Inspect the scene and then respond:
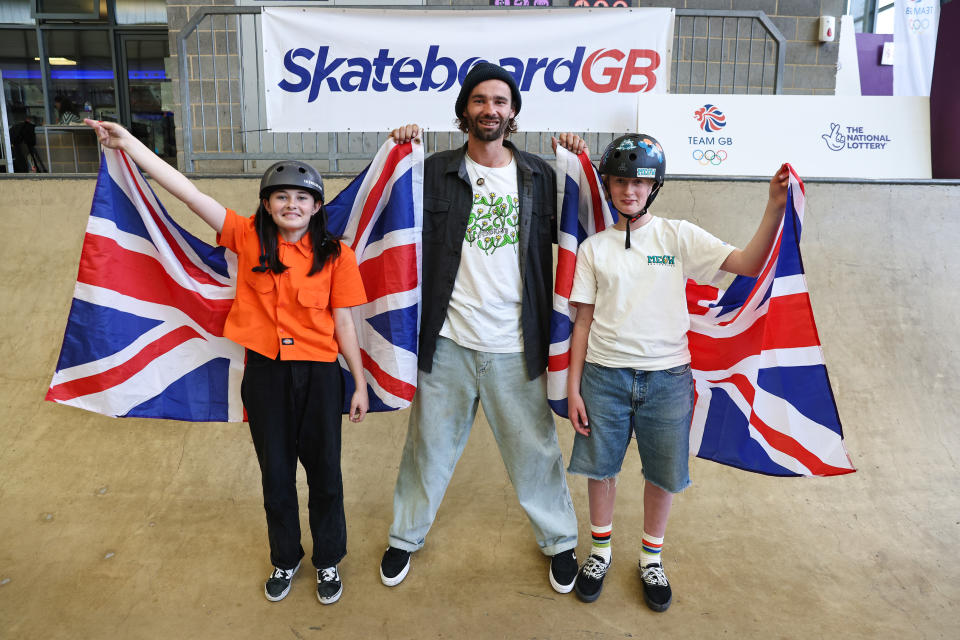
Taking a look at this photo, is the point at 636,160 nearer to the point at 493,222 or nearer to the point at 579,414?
the point at 493,222

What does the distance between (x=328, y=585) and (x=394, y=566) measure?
286 millimetres

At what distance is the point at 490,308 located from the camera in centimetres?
248

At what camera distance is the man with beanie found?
2480 mm

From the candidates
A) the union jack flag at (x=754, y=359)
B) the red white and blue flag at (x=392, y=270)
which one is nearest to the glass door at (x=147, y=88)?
the red white and blue flag at (x=392, y=270)

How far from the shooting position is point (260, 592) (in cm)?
266

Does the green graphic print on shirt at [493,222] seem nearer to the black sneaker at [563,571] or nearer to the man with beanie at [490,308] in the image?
the man with beanie at [490,308]

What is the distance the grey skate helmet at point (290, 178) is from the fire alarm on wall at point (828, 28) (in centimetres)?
670

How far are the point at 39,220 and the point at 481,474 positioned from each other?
11.2 ft

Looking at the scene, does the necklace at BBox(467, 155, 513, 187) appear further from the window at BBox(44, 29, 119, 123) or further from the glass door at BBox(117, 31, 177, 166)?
the window at BBox(44, 29, 119, 123)

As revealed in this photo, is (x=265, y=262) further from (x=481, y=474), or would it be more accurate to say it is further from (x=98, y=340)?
(x=481, y=474)

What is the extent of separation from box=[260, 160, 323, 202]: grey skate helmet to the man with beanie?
421 millimetres

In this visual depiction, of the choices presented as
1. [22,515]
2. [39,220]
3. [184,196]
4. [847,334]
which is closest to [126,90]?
[39,220]

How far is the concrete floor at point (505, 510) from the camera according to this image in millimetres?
2521

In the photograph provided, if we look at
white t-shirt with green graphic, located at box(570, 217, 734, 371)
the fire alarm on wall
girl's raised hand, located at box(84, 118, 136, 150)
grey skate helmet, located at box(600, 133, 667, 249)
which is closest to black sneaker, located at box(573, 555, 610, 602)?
white t-shirt with green graphic, located at box(570, 217, 734, 371)
